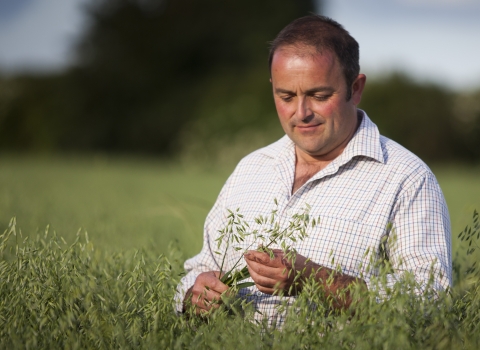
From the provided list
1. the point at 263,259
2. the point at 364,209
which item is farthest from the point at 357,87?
the point at 263,259

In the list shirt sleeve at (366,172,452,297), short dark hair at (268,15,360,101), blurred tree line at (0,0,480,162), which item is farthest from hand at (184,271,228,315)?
blurred tree line at (0,0,480,162)

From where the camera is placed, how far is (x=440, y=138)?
717 inches

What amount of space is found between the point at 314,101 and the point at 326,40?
0.30 meters

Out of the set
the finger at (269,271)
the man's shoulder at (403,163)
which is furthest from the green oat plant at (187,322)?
the man's shoulder at (403,163)

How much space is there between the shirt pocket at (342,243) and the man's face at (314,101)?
0.43 m

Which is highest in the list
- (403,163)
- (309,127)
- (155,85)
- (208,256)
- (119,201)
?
(309,127)

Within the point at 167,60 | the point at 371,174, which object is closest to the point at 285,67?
the point at 371,174

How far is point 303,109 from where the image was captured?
2.92m

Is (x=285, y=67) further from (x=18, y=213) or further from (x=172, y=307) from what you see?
(x=18, y=213)

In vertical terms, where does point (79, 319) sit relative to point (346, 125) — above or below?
below

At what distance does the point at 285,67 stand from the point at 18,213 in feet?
13.3

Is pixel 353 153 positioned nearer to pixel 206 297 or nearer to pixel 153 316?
pixel 206 297

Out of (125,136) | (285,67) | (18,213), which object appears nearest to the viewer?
(285,67)

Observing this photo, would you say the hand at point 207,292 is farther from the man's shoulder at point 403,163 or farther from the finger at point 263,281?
the man's shoulder at point 403,163
